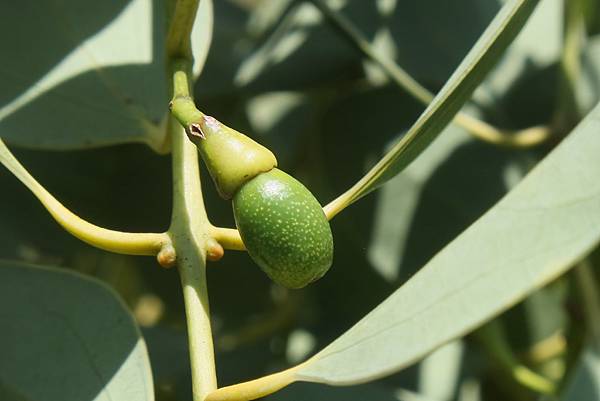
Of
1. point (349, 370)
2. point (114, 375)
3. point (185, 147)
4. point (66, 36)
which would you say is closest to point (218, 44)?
point (66, 36)

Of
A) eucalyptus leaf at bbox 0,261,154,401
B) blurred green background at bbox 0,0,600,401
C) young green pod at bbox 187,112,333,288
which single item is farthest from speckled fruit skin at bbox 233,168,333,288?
blurred green background at bbox 0,0,600,401

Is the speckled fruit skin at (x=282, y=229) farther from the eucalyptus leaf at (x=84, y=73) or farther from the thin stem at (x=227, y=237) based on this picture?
the eucalyptus leaf at (x=84, y=73)

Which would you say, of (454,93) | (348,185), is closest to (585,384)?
(454,93)

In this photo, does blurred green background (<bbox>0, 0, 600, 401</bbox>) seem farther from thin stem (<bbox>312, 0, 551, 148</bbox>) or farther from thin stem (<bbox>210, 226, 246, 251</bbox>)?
thin stem (<bbox>210, 226, 246, 251</bbox>)

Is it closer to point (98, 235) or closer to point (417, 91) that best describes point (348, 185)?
point (417, 91)

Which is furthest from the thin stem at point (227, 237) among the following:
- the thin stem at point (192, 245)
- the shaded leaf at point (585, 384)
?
the shaded leaf at point (585, 384)
